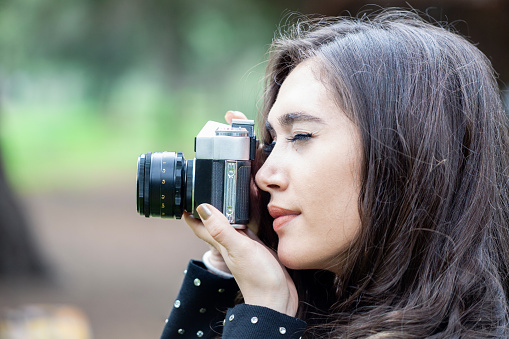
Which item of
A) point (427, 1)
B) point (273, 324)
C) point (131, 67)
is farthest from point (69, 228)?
point (273, 324)

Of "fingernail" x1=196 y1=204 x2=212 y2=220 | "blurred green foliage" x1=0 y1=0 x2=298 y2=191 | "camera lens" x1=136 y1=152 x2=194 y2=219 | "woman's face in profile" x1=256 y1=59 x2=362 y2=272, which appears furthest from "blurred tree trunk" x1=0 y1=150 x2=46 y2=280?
"woman's face in profile" x1=256 y1=59 x2=362 y2=272

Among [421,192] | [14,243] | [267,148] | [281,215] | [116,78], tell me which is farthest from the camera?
[116,78]

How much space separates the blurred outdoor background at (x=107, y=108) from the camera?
5.76 metres

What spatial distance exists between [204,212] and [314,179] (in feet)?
0.96

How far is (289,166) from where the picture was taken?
4.67 ft

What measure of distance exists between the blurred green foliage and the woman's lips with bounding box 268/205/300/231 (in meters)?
4.70

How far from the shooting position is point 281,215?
1.46 m

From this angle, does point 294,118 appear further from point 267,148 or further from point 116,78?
point 116,78

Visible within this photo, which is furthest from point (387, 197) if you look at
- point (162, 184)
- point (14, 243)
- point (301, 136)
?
point (14, 243)

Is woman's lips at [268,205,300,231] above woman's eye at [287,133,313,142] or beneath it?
beneath

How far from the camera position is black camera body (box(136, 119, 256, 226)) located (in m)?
1.52

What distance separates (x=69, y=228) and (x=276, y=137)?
5349 mm

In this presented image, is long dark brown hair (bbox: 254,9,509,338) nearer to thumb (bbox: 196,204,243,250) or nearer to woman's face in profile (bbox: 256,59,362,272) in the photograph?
woman's face in profile (bbox: 256,59,362,272)

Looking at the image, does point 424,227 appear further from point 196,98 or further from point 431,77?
point 196,98
